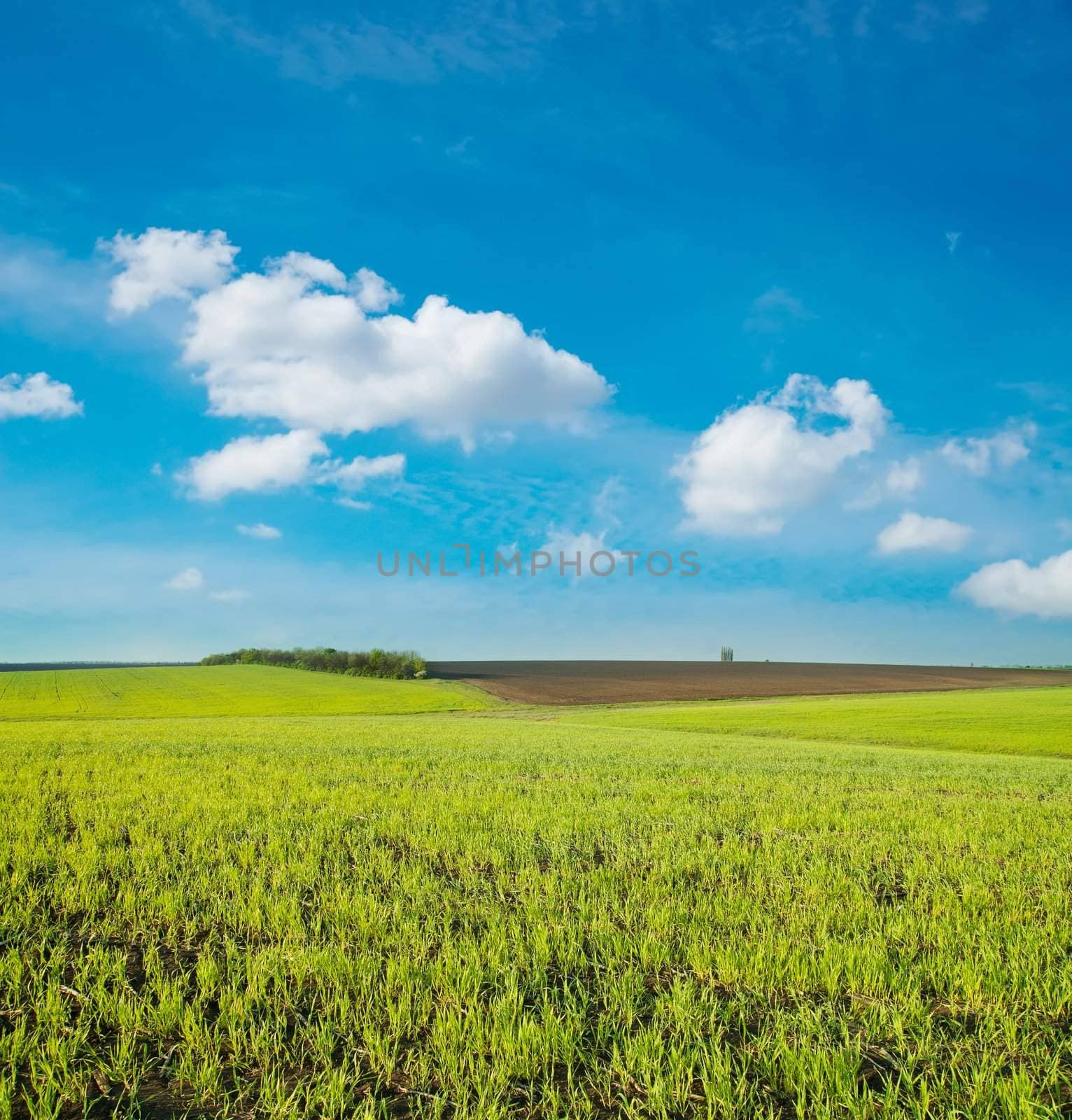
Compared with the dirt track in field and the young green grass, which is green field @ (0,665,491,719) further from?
the young green grass

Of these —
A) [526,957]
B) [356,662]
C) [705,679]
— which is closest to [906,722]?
[526,957]

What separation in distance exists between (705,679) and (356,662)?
63.0m

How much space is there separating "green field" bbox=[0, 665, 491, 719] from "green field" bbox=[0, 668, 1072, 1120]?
57.5 m

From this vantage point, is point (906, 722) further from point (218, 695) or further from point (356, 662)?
point (356, 662)

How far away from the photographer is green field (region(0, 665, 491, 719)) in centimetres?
6381

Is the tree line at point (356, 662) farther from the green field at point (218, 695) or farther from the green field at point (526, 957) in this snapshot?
the green field at point (526, 957)

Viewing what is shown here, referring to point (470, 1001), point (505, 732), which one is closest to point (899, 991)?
point (470, 1001)

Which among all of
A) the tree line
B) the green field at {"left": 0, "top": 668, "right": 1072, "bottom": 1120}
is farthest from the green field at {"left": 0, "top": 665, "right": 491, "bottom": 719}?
the green field at {"left": 0, "top": 668, "right": 1072, "bottom": 1120}

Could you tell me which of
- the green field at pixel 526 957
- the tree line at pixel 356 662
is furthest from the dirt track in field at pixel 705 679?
the green field at pixel 526 957

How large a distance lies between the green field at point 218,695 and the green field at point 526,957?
57458mm

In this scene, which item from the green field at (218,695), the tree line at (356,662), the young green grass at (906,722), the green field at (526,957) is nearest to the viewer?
the green field at (526,957)

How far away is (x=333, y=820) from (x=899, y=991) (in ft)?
21.8

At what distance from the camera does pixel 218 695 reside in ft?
252

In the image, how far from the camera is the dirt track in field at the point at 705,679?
3415 inches
